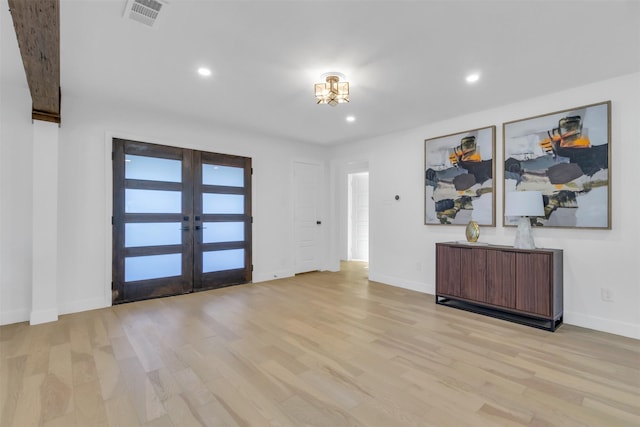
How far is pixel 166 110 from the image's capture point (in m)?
4.06

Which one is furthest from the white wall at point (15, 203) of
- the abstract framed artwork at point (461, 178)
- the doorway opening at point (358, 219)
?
the doorway opening at point (358, 219)

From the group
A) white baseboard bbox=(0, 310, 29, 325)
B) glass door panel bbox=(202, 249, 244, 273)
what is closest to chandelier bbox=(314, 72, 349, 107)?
glass door panel bbox=(202, 249, 244, 273)

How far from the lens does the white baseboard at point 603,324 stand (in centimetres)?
285

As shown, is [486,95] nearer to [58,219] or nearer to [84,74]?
[84,74]

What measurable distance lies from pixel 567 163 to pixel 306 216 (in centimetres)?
410

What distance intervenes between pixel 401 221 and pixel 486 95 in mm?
2178

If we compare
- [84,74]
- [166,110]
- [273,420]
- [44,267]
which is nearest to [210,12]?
[84,74]

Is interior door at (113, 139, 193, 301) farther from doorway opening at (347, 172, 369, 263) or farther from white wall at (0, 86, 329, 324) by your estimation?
doorway opening at (347, 172, 369, 263)

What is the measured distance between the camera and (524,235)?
3320mm

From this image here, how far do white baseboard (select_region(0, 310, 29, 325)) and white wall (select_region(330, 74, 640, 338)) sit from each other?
471cm

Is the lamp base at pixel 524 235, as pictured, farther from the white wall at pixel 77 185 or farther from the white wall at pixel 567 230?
the white wall at pixel 77 185

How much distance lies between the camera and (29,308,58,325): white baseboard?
318 centimetres

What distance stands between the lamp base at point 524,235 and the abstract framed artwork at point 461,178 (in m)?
0.48

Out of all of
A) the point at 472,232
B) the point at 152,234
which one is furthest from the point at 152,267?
the point at 472,232
